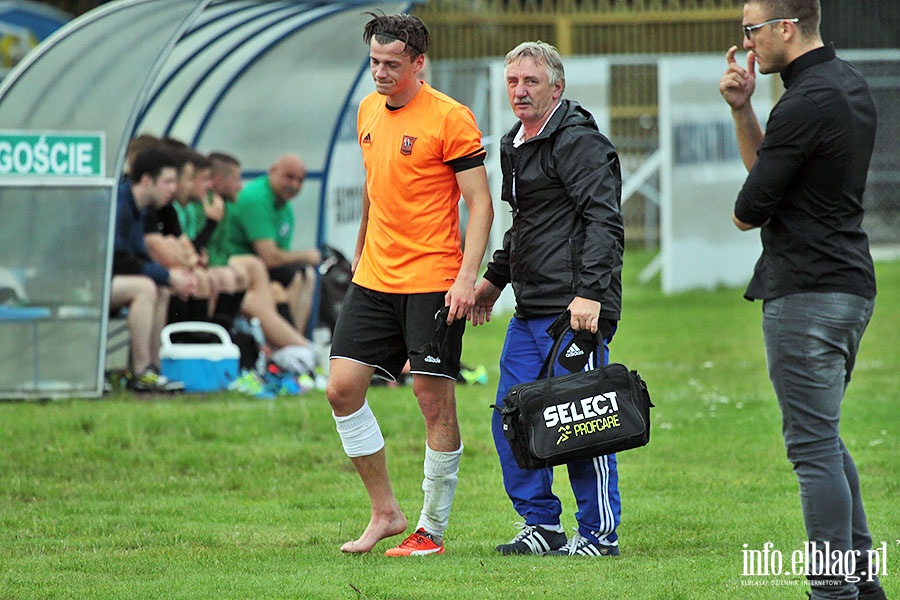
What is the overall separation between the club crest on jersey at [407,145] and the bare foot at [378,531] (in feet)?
4.80

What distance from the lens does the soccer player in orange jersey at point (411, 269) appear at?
220 inches

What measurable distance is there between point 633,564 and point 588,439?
1.84 ft

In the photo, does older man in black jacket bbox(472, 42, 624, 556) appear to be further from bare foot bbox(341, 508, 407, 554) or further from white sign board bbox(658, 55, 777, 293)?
white sign board bbox(658, 55, 777, 293)

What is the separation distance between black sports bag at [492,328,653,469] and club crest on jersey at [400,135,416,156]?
1.05 meters

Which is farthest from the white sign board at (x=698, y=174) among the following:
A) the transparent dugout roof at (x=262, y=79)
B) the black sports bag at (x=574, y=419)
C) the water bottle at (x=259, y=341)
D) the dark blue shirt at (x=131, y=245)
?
the black sports bag at (x=574, y=419)

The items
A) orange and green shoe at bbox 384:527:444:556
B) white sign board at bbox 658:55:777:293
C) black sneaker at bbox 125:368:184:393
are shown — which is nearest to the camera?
orange and green shoe at bbox 384:527:444:556

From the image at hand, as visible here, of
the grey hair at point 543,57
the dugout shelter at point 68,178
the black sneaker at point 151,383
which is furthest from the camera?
the black sneaker at point 151,383

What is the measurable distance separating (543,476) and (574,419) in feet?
1.92

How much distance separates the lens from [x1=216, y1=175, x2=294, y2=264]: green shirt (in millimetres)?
11758

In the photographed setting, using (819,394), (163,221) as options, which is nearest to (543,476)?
(819,394)

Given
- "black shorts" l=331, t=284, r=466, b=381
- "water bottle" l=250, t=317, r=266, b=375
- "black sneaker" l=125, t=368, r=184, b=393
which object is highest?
"black shorts" l=331, t=284, r=466, b=381

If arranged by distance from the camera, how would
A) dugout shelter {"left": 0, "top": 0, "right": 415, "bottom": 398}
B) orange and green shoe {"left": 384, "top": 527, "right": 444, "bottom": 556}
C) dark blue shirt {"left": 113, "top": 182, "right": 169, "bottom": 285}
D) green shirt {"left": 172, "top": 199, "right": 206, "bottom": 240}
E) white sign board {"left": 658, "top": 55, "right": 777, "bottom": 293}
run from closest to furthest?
1. orange and green shoe {"left": 384, "top": 527, "right": 444, "bottom": 556}
2. dugout shelter {"left": 0, "top": 0, "right": 415, "bottom": 398}
3. dark blue shirt {"left": 113, "top": 182, "right": 169, "bottom": 285}
4. green shirt {"left": 172, "top": 199, "right": 206, "bottom": 240}
5. white sign board {"left": 658, "top": 55, "right": 777, "bottom": 293}

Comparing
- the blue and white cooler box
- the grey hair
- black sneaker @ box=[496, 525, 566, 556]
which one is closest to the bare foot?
black sneaker @ box=[496, 525, 566, 556]

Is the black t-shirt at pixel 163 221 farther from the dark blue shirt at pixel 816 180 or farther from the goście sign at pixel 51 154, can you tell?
the dark blue shirt at pixel 816 180
